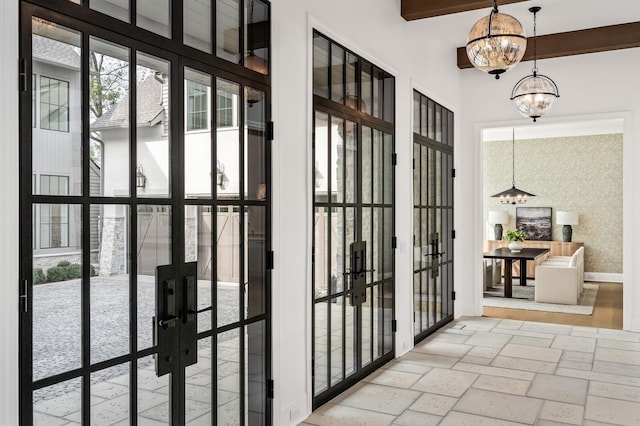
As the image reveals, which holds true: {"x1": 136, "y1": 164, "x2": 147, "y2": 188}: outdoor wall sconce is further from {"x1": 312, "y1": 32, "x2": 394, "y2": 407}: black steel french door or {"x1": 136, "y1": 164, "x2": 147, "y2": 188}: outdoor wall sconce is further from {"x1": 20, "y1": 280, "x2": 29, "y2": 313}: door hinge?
{"x1": 312, "y1": 32, "x2": 394, "y2": 407}: black steel french door

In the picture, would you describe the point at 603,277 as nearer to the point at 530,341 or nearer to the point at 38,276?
the point at 530,341

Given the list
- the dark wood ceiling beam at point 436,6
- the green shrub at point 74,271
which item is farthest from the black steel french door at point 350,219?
the green shrub at point 74,271

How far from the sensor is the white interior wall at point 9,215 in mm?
1779

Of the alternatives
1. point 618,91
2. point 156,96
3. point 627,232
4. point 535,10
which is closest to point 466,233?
point 627,232

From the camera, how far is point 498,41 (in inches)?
124

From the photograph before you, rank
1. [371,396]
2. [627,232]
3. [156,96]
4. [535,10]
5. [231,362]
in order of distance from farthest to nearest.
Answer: [627,232], [535,10], [371,396], [231,362], [156,96]

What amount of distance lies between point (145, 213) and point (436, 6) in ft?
12.1

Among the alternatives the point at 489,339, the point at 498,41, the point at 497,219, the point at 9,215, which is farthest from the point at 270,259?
the point at 497,219

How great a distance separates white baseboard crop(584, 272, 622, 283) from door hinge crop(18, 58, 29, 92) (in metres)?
11.5

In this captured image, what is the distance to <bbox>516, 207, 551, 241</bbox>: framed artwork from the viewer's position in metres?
11.7

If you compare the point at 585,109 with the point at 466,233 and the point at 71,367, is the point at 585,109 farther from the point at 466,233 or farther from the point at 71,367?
the point at 71,367

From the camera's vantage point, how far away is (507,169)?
39.9 feet

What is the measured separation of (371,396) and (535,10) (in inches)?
163

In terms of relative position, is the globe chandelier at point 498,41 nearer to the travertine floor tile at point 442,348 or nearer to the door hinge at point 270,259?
the door hinge at point 270,259
